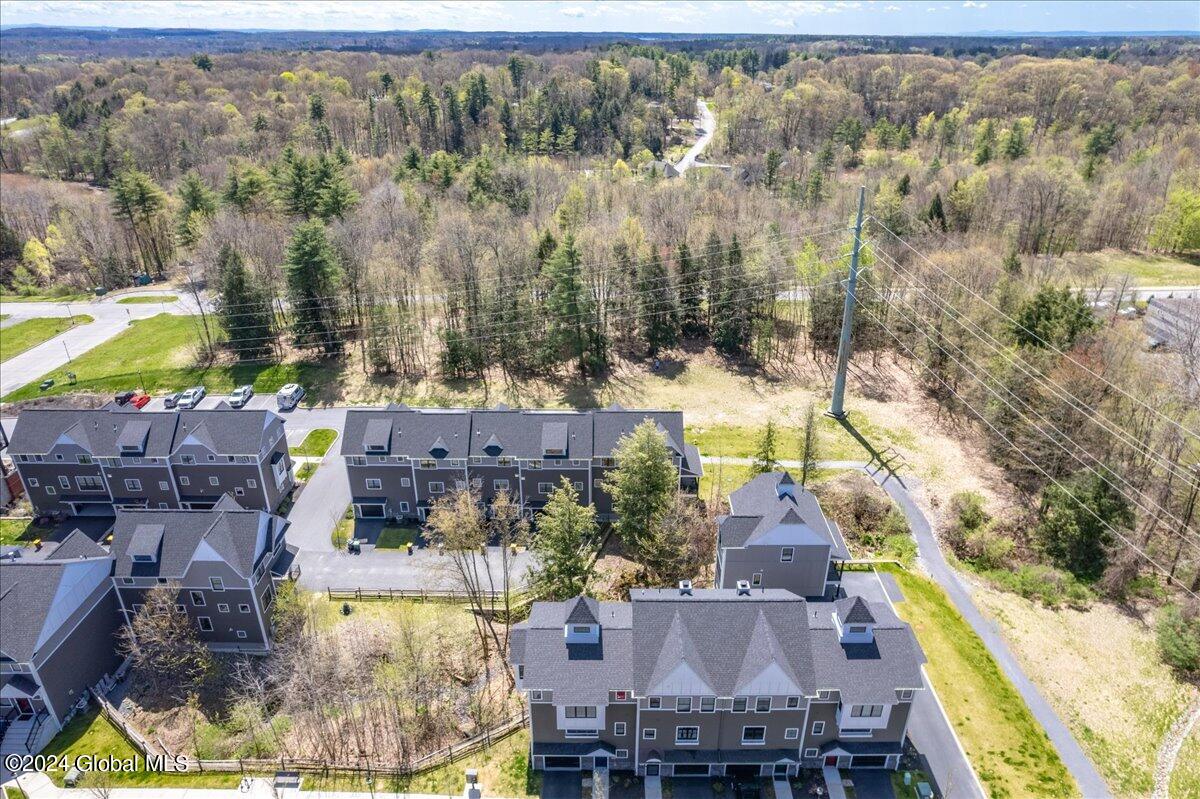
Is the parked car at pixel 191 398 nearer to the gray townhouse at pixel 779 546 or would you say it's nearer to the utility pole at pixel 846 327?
the gray townhouse at pixel 779 546

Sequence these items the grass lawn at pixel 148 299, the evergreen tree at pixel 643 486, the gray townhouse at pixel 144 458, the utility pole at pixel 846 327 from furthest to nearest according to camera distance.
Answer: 1. the grass lawn at pixel 148 299
2. the utility pole at pixel 846 327
3. the gray townhouse at pixel 144 458
4. the evergreen tree at pixel 643 486

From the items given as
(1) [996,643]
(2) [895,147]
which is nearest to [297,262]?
(1) [996,643]

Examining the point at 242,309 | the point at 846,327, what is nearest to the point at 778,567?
the point at 846,327

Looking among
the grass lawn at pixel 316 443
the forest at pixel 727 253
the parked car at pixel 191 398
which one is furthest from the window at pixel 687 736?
the parked car at pixel 191 398

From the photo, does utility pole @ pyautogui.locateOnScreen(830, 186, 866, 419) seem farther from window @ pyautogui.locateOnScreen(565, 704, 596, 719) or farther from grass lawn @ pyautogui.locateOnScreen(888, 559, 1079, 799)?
window @ pyautogui.locateOnScreen(565, 704, 596, 719)

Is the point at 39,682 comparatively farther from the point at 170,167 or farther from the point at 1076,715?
the point at 170,167

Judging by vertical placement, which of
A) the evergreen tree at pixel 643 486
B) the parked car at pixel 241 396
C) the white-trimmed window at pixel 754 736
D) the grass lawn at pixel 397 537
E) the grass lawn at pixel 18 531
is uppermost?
the evergreen tree at pixel 643 486

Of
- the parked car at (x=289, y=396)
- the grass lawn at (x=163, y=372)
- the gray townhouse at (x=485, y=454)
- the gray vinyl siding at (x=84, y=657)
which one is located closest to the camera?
the gray vinyl siding at (x=84, y=657)
